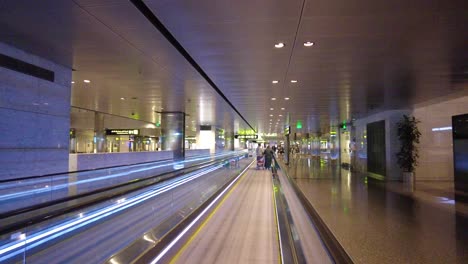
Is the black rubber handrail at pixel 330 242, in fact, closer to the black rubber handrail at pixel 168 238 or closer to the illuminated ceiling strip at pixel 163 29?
the black rubber handrail at pixel 168 238

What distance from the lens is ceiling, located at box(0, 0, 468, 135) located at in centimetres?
451

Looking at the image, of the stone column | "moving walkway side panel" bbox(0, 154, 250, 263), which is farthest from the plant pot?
the stone column

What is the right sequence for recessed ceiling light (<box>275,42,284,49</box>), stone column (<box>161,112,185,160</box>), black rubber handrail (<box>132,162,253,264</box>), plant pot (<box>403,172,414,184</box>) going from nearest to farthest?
black rubber handrail (<box>132,162,253,264</box>)
recessed ceiling light (<box>275,42,284,49</box>)
plant pot (<box>403,172,414,184</box>)
stone column (<box>161,112,185,160</box>)

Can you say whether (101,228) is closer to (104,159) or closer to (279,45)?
(279,45)

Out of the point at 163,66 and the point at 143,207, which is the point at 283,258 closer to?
the point at 143,207

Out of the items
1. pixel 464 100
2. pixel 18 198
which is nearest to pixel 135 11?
pixel 18 198

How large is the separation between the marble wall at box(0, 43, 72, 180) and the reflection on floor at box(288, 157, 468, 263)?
610 cm

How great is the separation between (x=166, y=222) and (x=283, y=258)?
2.72 meters

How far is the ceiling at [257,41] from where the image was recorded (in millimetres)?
4512

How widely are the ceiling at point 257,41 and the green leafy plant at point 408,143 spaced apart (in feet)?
12.1

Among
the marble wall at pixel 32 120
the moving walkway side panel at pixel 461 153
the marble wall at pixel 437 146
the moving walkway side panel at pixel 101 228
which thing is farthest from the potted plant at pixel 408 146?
the marble wall at pixel 32 120

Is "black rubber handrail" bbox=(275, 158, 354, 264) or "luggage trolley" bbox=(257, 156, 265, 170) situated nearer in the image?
"black rubber handrail" bbox=(275, 158, 354, 264)

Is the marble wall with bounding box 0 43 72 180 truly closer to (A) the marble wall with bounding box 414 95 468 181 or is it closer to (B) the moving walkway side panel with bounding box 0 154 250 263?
(B) the moving walkway side panel with bounding box 0 154 250 263

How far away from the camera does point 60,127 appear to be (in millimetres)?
7562
